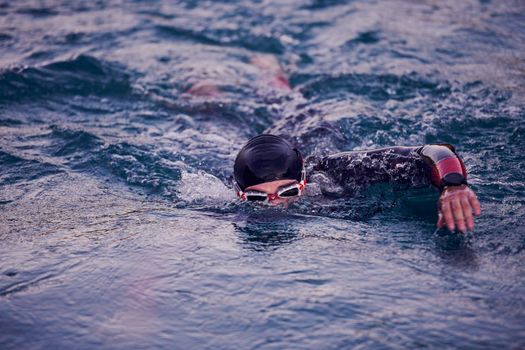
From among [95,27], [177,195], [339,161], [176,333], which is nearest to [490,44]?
[339,161]

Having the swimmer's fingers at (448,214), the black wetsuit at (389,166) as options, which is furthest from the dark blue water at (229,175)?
the swimmer's fingers at (448,214)

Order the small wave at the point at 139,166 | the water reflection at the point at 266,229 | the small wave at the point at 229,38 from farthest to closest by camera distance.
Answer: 1. the small wave at the point at 229,38
2. the small wave at the point at 139,166
3. the water reflection at the point at 266,229

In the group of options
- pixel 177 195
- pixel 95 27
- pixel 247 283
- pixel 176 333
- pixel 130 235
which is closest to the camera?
pixel 176 333

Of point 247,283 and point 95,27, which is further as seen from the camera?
point 95,27

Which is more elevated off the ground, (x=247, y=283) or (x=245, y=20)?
(x=245, y=20)

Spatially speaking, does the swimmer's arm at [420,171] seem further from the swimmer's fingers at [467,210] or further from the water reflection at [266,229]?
the water reflection at [266,229]

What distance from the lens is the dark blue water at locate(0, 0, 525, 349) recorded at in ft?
13.0

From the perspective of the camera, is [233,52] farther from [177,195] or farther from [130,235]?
[130,235]

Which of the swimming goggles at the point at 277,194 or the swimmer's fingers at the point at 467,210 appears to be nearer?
the swimmer's fingers at the point at 467,210

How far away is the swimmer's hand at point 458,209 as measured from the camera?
4.37 m

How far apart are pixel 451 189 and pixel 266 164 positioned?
A: 1.62 metres

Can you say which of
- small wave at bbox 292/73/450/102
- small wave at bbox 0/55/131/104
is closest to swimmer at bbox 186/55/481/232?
small wave at bbox 292/73/450/102

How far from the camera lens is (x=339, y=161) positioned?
576 cm

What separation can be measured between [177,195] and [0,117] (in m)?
3.46
